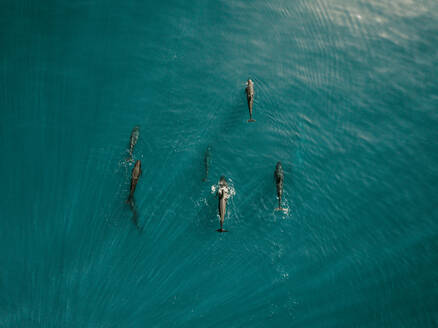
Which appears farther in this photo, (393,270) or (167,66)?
(167,66)

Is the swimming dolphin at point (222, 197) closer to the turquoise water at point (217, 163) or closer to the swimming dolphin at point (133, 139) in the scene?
the turquoise water at point (217, 163)

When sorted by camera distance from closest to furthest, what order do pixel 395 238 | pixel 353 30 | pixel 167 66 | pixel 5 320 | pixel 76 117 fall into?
pixel 5 320, pixel 395 238, pixel 76 117, pixel 167 66, pixel 353 30

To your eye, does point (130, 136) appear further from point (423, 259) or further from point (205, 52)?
point (423, 259)

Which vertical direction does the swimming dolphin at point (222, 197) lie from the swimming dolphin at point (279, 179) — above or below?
below

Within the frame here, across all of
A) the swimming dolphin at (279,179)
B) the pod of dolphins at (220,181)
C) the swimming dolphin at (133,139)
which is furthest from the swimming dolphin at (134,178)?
the swimming dolphin at (279,179)

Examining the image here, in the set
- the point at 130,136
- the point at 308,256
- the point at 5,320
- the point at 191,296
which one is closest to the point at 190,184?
the point at 130,136

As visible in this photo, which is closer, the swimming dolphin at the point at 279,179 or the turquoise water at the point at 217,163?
the turquoise water at the point at 217,163

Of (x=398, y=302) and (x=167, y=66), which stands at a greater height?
(x=167, y=66)

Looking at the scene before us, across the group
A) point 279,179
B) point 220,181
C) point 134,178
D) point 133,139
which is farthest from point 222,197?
point 133,139

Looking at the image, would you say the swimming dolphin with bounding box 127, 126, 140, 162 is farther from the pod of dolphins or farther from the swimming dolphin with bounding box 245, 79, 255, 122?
the swimming dolphin with bounding box 245, 79, 255, 122
